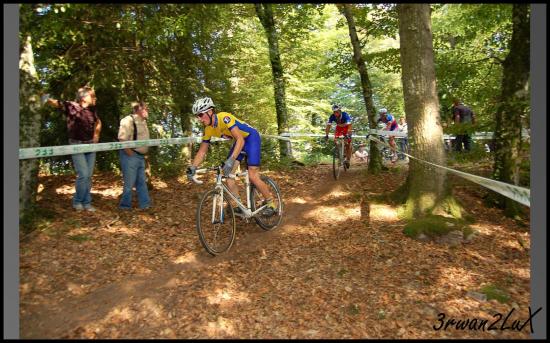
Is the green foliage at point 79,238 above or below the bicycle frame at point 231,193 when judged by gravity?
below

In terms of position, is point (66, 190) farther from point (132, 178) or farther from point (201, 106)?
point (201, 106)

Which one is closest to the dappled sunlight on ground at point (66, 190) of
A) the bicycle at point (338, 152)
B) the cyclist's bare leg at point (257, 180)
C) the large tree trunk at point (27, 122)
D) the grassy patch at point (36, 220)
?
the grassy patch at point (36, 220)

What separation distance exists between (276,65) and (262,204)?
319 inches

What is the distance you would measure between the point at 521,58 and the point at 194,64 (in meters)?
7.69

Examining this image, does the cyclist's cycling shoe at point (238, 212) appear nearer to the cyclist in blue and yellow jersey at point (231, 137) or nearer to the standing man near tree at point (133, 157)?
the cyclist in blue and yellow jersey at point (231, 137)

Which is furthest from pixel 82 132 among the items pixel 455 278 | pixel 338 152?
pixel 338 152

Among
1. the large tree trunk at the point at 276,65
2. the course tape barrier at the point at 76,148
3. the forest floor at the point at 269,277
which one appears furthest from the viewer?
the large tree trunk at the point at 276,65

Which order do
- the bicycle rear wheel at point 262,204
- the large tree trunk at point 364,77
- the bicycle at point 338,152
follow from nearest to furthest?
the bicycle rear wheel at point 262,204 → the large tree trunk at point 364,77 → the bicycle at point 338,152

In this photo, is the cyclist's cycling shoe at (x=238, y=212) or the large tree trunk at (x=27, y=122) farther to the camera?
the cyclist's cycling shoe at (x=238, y=212)

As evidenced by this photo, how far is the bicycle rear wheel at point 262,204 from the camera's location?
7.41 meters

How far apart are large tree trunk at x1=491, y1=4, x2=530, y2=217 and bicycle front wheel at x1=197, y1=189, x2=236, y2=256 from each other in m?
5.56

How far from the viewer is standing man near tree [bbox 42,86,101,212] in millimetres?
7238

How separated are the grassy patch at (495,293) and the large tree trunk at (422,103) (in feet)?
7.32

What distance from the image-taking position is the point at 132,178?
7.96m
